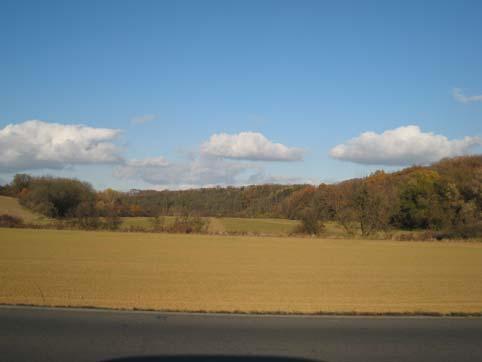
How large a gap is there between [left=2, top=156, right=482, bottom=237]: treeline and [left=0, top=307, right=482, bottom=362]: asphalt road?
157 feet

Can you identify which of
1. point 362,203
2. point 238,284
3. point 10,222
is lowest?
point 238,284

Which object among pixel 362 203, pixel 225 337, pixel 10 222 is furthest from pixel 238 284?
pixel 10 222

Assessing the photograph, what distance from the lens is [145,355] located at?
253 inches

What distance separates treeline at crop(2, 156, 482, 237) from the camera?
58094mm

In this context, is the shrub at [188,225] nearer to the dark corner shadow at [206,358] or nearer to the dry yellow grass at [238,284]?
the dry yellow grass at [238,284]

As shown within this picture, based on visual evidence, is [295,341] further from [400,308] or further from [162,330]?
[400,308]

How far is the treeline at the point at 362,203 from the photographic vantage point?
191 feet

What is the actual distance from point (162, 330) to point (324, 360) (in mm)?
3002

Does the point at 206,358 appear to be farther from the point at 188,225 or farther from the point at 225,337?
the point at 188,225

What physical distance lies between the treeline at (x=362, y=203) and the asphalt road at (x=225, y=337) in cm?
4781

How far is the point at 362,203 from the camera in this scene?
192ft

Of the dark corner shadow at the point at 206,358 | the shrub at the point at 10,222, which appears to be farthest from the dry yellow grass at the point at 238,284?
the shrub at the point at 10,222

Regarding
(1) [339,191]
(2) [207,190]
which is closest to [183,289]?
(1) [339,191]

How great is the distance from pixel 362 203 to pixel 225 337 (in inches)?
2104
